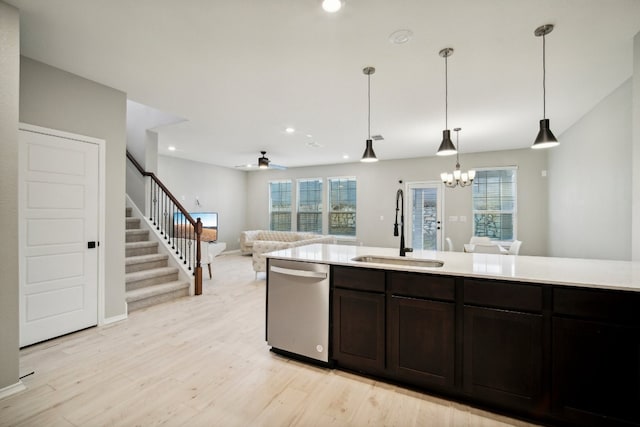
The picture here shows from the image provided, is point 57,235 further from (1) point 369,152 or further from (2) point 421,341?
(2) point 421,341

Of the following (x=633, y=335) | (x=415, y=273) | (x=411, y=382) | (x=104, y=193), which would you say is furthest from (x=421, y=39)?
(x=104, y=193)

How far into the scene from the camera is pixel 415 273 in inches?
81.3

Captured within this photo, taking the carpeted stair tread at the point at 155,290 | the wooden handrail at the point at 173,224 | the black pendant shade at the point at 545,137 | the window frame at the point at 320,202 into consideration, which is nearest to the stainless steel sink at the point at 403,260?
the black pendant shade at the point at 545,137

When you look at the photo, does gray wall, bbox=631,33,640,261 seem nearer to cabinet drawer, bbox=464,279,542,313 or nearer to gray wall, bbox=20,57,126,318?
cabinet drawer, bbox=464,279,542,313

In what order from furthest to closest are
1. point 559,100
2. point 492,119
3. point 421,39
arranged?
point 492,119 → point 559,100 → point 421,39

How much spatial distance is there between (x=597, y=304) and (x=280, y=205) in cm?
857

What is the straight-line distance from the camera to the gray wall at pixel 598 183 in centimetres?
315

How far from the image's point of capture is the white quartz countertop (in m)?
1.66

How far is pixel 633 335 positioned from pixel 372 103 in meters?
3.28

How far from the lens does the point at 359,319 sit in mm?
2285

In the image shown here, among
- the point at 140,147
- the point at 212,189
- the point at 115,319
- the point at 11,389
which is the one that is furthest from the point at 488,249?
the point at 212,189

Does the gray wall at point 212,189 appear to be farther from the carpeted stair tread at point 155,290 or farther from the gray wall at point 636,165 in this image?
the gray wall at point 636,165

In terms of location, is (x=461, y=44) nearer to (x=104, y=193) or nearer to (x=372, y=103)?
(x=372, y=103)

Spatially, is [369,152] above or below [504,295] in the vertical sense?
above
